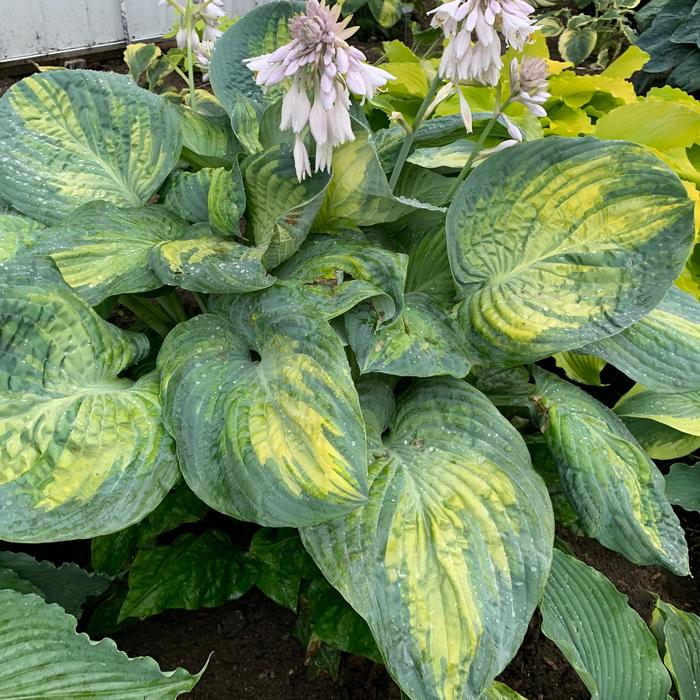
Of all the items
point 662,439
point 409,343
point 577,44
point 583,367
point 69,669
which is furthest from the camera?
point 577,44

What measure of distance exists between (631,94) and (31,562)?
→ 6.68 feet

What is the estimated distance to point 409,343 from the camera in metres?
0.97

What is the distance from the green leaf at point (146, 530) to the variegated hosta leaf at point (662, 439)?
2.67 feet

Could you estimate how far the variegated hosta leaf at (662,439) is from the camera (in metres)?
1.31

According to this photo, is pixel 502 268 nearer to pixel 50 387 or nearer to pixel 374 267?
pixel 374 267

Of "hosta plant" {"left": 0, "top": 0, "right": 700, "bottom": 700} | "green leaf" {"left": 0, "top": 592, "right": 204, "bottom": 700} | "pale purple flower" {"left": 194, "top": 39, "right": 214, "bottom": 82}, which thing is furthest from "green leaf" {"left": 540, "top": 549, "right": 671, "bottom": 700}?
"pale purple flower" {"left": 194, "top": 39, "right": 214, "bottom": 82}

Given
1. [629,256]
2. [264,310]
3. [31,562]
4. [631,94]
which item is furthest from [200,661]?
[631,94]

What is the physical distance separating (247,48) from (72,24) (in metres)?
2.16

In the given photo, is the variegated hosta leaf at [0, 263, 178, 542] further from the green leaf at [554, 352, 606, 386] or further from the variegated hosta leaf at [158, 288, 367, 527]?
the green leaf at [554, 352, 606, 386]

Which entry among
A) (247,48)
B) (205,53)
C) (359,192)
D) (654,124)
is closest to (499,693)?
(359,192)

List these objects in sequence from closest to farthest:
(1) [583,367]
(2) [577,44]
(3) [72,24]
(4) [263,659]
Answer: (4) [263,659]
(1) [583,367]
(2) [577,44]
(3) [72,24]

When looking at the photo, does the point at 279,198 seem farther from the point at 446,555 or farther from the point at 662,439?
the point at 662,439

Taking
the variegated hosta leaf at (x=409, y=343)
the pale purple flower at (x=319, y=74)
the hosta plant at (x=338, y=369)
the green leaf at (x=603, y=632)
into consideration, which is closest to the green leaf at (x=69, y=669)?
the hosta plant at (x=338, y=369)

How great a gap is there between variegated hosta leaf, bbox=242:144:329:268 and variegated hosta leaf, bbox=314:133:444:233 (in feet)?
0.11
